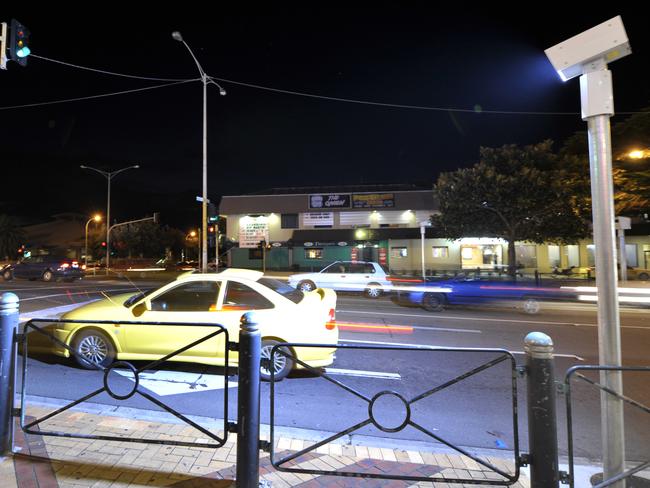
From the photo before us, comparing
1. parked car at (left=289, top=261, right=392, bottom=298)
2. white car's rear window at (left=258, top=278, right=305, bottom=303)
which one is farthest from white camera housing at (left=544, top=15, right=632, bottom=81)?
parked car at (left=289, top=261, right=392, bottom=298)

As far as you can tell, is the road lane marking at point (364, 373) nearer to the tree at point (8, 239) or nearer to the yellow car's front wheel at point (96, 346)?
the yellow car's front wheel at point (96, 346)

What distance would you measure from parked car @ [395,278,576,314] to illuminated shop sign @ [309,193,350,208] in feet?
81.5

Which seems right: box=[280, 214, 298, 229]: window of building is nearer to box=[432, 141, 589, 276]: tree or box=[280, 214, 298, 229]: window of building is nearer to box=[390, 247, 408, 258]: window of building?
box=[390, 247, 408, 258]: window of building

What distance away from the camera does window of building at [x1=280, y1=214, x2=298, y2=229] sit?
40906mm

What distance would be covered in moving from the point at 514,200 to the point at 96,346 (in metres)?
24.0

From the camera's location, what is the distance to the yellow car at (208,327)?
5859 mm

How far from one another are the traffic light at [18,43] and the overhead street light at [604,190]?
35.9ft

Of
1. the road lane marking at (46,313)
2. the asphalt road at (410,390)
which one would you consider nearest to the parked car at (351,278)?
the asphalt road at (410,390)

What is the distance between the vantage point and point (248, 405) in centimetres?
296

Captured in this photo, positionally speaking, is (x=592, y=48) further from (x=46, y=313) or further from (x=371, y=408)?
(x=46, y=313)

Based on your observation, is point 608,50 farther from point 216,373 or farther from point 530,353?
point 216,373

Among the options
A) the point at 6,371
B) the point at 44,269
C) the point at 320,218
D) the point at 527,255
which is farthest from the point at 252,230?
the point at 6,371

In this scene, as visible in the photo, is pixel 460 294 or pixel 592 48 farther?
pixel 460 294

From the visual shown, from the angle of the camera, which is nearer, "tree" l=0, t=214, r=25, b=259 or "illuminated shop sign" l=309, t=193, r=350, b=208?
"illuminated shop sign" l=309, t=193, r=350, b=208
